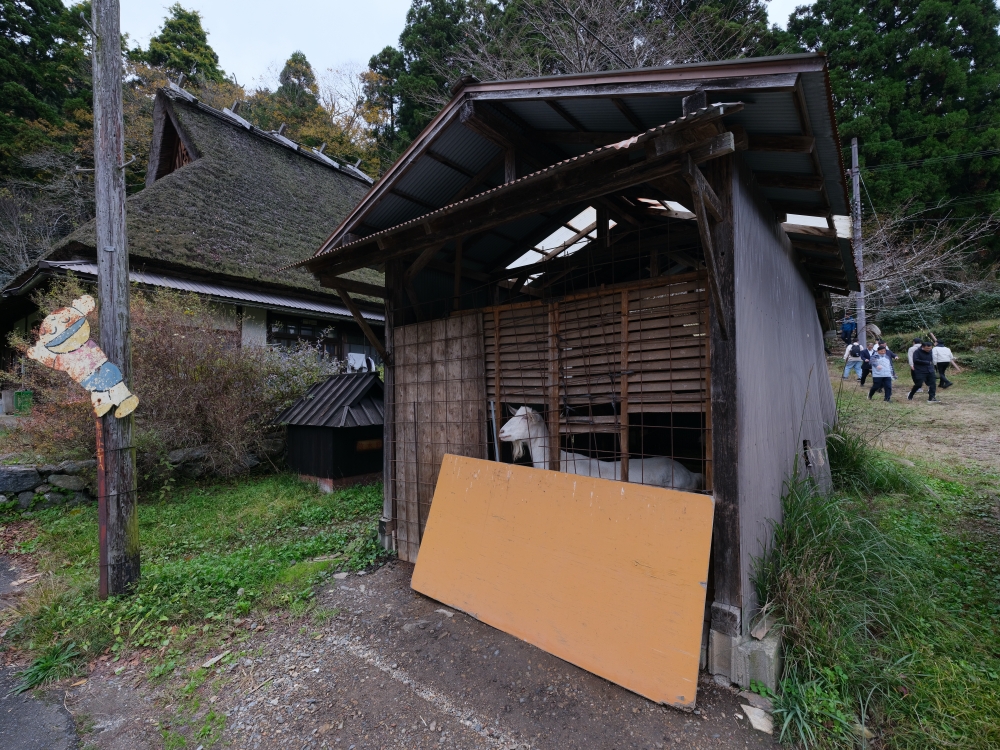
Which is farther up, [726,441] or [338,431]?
[726,441]

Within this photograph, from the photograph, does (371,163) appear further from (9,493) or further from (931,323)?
(931,323)

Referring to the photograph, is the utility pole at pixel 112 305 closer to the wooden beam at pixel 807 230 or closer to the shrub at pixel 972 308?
the wooden beam at pixel 807 230

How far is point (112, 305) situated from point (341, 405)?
325 centimetres

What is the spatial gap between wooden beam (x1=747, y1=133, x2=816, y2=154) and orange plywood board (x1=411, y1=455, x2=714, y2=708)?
218 centimetres

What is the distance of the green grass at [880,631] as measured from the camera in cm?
220

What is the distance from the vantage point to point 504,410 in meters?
4.09

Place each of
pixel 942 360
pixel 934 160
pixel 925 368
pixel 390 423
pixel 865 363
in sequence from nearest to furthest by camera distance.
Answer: pixel 390 423, pixel 925 368, pixel 942 360, pixel 865 363, pixel 934 160

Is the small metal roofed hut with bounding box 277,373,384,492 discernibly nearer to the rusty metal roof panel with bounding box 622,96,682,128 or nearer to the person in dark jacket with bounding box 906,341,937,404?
the rusty metal roof panel with bounding box 622,96,682,128

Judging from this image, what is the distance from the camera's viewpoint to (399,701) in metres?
2.55

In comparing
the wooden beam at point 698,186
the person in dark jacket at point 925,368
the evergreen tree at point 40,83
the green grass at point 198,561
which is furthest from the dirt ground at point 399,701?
the evergreen tree at point 40,83

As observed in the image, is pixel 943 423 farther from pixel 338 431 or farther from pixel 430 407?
Result: pixel 338 431

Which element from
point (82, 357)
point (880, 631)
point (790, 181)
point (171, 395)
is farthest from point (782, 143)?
point (171, 395)

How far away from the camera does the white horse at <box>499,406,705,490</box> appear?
3.20 metres

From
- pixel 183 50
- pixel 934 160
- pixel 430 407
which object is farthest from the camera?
pixel 183 50
